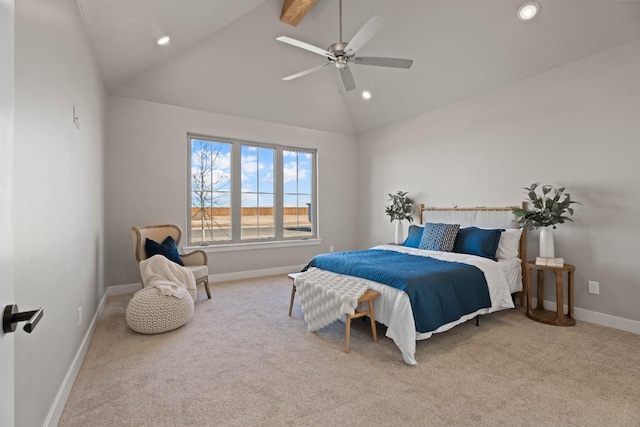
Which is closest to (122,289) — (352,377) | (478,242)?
(352,377)

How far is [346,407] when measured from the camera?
189 cm

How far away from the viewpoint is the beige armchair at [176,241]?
378 cm

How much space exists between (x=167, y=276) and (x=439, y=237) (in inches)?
128

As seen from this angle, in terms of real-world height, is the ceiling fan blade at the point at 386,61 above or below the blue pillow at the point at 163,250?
above

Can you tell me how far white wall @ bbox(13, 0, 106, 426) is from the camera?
1.32 metres

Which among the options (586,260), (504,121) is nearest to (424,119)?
(504,121)

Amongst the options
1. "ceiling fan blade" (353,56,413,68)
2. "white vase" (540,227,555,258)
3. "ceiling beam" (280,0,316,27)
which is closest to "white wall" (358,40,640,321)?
"white vase" (540,227,555,258)

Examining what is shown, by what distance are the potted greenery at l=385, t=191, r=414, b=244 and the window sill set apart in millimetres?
1523

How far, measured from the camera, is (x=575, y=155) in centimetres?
345

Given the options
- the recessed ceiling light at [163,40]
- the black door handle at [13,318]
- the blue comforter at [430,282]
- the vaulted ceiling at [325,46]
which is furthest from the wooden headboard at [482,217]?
the black door handle at [13,318]

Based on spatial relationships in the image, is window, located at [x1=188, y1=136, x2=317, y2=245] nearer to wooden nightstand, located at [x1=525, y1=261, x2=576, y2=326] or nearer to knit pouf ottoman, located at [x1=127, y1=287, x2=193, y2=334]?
knit pouf ottoman, located at [x1=127, y1=287, x2=193, y2=334]

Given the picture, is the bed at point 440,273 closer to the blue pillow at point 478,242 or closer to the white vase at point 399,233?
the blue pillow at point 478,242

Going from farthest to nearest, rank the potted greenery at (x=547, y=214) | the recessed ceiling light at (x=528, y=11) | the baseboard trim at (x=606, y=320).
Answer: the potted greenery at (x=547, y=214) < the recessed ceiling light at (x=528, y=11) < the baseboard trim at (x=606, y=320)

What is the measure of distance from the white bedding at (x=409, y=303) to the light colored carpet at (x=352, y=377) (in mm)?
159
